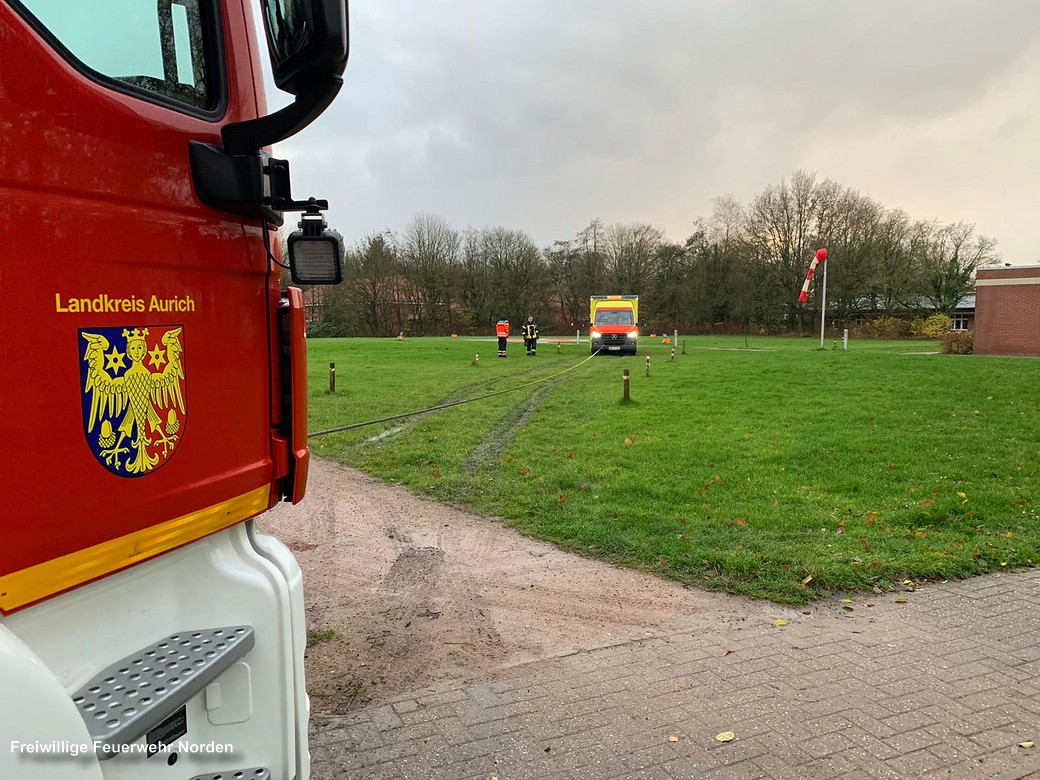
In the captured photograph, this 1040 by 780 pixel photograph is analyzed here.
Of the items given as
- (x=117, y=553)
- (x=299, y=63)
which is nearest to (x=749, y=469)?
(x=299, y=63)

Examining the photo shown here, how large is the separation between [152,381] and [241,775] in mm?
1077

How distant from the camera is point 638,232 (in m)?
63.1

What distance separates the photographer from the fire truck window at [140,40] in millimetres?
1476

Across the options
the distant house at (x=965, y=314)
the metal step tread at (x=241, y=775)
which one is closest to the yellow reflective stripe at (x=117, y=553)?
the metal step tread at (x=241, y=775)

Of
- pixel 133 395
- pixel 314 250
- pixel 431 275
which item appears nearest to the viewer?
pixel 133 395

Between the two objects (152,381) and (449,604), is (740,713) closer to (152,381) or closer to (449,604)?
(449,604)

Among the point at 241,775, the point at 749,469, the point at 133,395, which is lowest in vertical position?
the point at 749,469

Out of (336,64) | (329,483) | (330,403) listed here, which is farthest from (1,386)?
(330,403)

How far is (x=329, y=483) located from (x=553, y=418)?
4953mm

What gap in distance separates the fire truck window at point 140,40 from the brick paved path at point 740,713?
2542mm

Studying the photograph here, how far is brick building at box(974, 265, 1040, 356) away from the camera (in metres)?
28.5

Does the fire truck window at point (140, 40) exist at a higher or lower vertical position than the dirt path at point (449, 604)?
higher

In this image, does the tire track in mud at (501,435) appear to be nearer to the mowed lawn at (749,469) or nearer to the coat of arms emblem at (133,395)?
the mowed lawn at (749,469)

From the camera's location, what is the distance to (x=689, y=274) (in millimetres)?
59062
